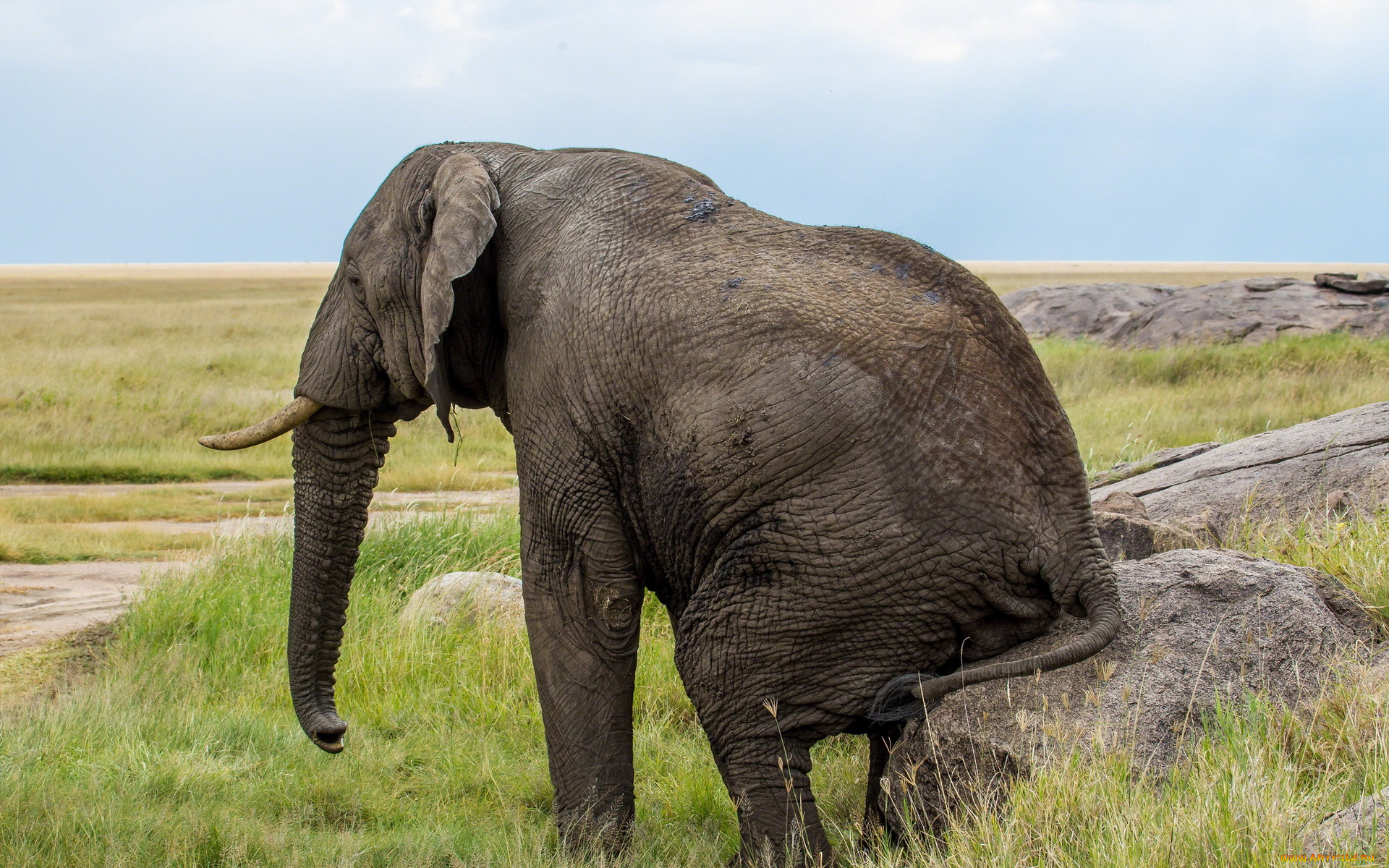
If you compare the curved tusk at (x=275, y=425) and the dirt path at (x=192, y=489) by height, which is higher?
the curved tusk at (x=275, y=425)

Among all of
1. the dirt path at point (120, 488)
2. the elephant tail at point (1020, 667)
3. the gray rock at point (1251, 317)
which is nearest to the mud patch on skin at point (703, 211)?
the elephant tail at point (1020, 667)

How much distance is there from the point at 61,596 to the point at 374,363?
5.15 metres

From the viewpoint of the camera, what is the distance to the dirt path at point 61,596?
7406 millimetres

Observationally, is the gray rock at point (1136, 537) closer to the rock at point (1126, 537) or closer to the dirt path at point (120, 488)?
the rock at point (1126, 537)

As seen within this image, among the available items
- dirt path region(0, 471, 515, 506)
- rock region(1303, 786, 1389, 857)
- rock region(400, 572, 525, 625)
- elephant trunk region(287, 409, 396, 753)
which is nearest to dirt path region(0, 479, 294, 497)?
dirt path region(0, 471, 515, 506)

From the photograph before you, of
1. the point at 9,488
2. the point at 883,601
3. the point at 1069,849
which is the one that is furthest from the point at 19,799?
the point at 9,488

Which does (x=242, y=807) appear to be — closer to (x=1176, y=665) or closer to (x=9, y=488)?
(x=1176, y=665)

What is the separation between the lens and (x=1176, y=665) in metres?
4.02

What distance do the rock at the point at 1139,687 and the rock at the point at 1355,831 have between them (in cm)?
59

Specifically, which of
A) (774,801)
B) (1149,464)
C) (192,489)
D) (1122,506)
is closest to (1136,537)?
(1122,506)

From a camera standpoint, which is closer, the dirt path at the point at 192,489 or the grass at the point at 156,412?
the dirt path at the point at 192,489

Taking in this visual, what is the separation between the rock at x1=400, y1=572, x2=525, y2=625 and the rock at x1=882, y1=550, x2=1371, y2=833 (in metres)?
3.65

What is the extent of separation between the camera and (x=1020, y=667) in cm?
362

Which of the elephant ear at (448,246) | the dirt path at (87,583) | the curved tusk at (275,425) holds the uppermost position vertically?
the elephant ear at (448,246)
